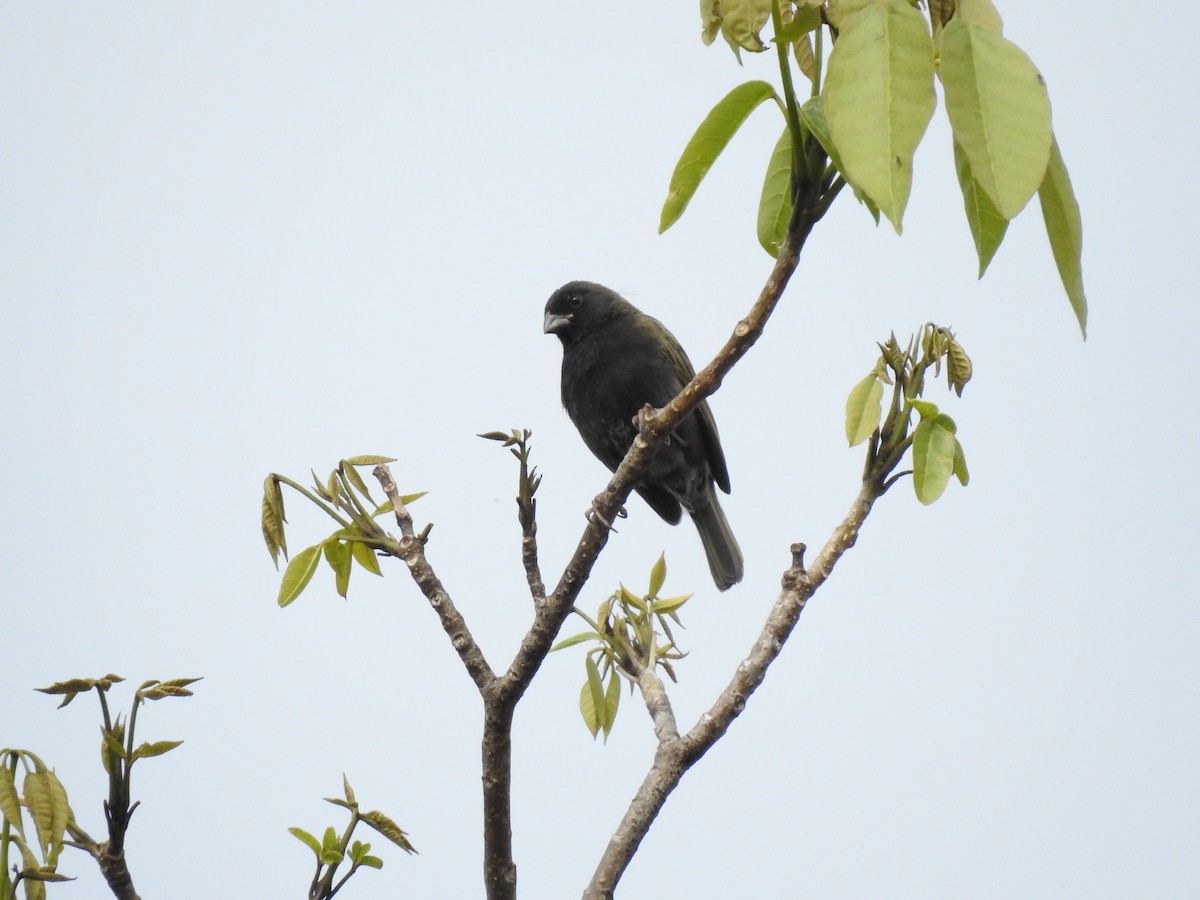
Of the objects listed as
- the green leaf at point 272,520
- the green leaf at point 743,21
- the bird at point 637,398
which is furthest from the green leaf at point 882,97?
the bird at point 637,398

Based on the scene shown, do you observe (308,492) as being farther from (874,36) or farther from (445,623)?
(874,36)

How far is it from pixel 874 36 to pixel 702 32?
0.38 metres

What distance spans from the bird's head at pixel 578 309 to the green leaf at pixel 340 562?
4.17m

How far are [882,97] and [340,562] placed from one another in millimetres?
1593

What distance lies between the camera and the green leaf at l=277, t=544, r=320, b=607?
85.6 inches

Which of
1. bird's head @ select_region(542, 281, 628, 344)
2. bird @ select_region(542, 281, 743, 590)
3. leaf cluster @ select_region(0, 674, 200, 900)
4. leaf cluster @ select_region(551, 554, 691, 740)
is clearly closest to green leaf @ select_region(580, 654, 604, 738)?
leaf cluster @ select_region(551, 554, 691, 740)

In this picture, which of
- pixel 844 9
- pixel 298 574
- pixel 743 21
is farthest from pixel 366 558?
pixel 844 9

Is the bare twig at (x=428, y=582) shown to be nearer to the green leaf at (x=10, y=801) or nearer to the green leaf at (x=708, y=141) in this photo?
the green leaf at (x=10, y=801)

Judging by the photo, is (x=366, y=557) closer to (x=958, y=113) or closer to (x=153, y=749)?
(x=153, y=749)

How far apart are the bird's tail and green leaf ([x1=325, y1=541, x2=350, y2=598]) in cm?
439

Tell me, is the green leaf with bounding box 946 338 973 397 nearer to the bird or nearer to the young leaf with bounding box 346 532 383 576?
the young leaf with bounding box 346 532 383 576

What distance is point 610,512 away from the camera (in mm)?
2133

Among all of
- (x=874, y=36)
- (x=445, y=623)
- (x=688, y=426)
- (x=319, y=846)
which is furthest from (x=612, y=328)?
(x=874, y=36)

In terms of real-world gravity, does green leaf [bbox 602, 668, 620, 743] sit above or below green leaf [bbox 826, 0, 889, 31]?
below
